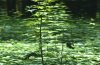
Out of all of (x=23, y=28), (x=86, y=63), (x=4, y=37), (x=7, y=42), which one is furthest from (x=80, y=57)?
(x=23, y=28)

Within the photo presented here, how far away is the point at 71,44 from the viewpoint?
7973 millimetres

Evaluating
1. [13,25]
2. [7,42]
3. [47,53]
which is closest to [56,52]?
[47,53]

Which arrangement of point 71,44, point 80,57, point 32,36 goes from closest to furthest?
point 80,57, point 71,44, point 32,36

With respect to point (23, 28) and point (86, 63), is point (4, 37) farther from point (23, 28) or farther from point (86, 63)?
point (86, 63)

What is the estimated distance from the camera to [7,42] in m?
8.46

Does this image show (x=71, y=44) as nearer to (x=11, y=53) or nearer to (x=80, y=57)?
(x=80, y=57)

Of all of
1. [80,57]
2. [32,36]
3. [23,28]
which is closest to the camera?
[80,57]

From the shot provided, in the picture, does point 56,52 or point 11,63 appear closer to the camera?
point 11,63

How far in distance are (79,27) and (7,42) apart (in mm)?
3536

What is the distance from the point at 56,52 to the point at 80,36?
2.67 meters

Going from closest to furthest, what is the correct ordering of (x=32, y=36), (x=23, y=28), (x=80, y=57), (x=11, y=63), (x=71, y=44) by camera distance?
(x=11, y=63)
(x=80, y=57)
(x=71, y=44)
(x=32, y=36)
(x=23, y=28)

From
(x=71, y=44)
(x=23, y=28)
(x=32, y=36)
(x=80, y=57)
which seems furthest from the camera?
(x=23, y=28)

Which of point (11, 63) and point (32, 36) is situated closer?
point (11, 63)

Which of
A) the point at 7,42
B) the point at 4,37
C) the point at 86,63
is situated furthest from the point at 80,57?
the point at 4,37
